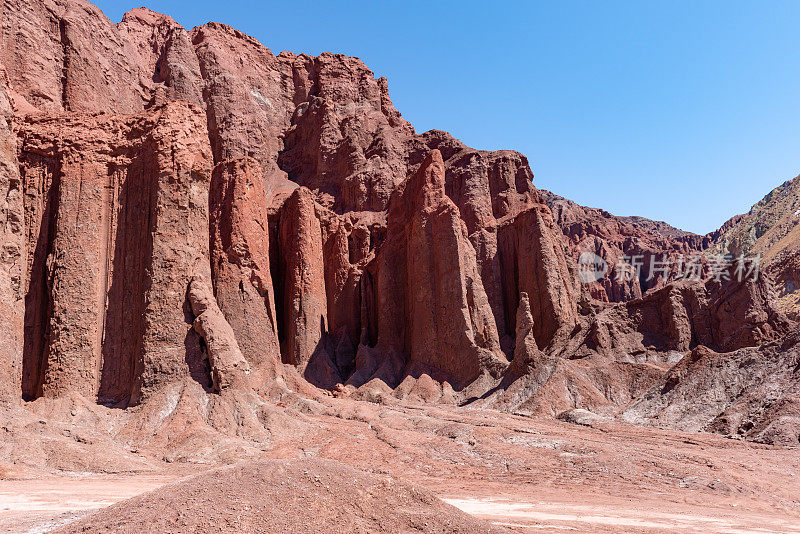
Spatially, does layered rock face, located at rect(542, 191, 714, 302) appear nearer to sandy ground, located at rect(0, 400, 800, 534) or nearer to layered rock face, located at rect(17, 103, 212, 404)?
sandy ground, located at rect(0, 400, 800, 534)

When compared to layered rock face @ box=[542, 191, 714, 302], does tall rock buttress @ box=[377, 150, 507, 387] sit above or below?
below

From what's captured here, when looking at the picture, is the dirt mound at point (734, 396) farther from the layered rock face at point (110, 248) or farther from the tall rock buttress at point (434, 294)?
the layered rock face at point (110, 248)

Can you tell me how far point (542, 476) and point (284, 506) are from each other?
37.6 ft

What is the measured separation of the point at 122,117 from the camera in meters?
26.5

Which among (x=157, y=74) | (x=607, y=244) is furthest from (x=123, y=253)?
(x=607, y=244)

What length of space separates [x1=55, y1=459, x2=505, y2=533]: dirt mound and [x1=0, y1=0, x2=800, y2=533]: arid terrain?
0.04 meters

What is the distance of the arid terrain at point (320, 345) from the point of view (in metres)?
13.7

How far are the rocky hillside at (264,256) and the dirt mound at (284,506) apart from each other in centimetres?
1228

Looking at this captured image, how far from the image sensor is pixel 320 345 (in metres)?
44.1

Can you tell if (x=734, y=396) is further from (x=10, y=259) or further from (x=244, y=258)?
(x=10, y=259)

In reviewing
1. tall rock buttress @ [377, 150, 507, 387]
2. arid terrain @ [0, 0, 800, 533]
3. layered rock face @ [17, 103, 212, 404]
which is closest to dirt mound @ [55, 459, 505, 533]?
arid terrain @ [0, 0, 800, 533]

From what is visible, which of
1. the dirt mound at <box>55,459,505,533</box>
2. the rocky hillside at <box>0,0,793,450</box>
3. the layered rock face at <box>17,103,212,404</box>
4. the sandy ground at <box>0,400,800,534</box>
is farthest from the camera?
the rocky hillside at <box>0,0,793,450</box>

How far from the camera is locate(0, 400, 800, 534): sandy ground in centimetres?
1276

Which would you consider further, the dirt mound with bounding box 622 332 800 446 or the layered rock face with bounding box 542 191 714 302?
the layered rock face with bounding box 542 191 714 302
